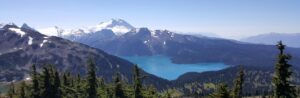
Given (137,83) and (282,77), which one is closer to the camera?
(282,77)

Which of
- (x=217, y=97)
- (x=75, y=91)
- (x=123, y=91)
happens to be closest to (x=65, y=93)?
(x=75, y=91)

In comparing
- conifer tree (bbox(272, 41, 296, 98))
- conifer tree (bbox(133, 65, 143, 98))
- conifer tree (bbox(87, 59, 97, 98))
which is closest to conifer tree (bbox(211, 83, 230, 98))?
conifer tree (bbox(272, 41, 296, 98))

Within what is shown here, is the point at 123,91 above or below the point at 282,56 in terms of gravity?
below

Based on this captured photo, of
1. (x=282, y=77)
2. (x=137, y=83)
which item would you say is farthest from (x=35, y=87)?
(x=282, y=77)

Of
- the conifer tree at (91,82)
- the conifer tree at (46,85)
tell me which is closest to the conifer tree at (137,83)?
the conifer tree at (91,82)

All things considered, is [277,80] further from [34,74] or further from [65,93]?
[65,93]

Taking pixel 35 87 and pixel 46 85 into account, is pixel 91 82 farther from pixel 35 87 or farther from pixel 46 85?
pixel 35 87

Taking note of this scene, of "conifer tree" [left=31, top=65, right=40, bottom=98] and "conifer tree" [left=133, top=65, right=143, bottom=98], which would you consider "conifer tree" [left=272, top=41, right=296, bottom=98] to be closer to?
"conifer tree" [left=133, top=65, right=143, bottom=98]

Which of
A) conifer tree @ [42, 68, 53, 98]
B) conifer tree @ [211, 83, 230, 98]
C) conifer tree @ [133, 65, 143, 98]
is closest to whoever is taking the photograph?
conifer tree @ [211, 83, 230, 98]
